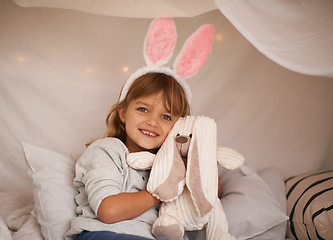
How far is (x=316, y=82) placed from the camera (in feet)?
6.06

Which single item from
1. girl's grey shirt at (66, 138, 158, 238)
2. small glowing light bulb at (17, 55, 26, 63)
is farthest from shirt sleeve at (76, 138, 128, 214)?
small glowing light bulb at (17, 55, 26, 63)

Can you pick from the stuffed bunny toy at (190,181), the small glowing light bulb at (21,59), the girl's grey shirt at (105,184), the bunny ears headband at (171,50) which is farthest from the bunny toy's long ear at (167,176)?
the small glowing light bulb at (21,59)

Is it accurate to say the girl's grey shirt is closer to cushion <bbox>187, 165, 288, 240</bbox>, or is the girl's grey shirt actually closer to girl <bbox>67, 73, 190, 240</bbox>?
girl <bbox>67, 73, 190, 240</bbox>

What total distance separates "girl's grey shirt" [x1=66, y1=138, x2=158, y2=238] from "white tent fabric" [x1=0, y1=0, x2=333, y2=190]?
0.60 metres

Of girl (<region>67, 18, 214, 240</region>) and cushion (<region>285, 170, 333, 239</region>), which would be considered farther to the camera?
cushion (<region>285, 170, 333, 239</region>)

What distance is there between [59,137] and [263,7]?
1.19 m

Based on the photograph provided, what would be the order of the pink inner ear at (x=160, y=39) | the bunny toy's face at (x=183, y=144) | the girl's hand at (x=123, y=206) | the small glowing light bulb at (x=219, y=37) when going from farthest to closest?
the small glowing light bulb at (x=219, y=37) → the pink inner ear at (x=160, y=39) → the bunny toy's face at (x=183, y=144) → the girl's hand at (x=123, y=206)

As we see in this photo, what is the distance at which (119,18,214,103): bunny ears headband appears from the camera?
4.29 ft

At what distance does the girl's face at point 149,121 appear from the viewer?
133 cm

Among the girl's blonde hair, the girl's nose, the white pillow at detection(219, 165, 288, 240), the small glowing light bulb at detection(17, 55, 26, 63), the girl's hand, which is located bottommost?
the white pillow at detection(219, 165, 288, 240)

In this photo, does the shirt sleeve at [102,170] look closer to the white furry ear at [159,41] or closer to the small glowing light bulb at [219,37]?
the white furry ear at [159,41]

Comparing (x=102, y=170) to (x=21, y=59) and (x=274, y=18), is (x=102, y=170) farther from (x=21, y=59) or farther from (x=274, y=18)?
(x=21, y=59)

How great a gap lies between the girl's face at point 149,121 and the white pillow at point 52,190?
29 centimetres

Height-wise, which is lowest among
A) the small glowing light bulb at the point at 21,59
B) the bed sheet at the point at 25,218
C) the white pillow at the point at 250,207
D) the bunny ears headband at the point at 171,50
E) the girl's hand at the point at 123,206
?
the bed sheet at the point at 25,218
